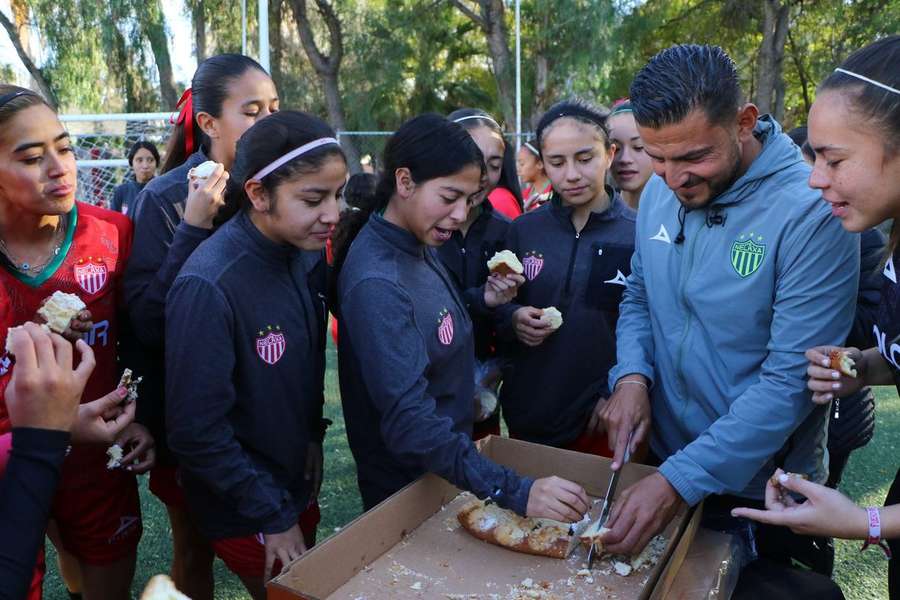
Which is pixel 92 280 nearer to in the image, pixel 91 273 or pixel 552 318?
pixel 91 273

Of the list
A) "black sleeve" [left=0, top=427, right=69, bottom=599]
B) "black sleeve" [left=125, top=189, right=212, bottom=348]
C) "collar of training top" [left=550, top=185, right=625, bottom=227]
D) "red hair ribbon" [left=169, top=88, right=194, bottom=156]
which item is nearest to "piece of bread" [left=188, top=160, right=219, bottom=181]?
"black sleeve" [left=125, top=189, right=212, bottom=348]

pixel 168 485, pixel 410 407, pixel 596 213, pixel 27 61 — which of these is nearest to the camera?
pixel 410 407

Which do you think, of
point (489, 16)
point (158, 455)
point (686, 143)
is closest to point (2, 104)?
point (158, 455)

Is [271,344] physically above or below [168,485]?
above

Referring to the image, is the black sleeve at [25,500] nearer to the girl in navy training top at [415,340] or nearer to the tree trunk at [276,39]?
the girl in navy training top at [415,340]

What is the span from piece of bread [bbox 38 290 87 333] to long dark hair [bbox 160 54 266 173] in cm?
126

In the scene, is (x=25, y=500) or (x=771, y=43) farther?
(x=771, y=43)

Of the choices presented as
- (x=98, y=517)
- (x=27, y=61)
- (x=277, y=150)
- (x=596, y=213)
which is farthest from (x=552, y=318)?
(x=27, y=61)

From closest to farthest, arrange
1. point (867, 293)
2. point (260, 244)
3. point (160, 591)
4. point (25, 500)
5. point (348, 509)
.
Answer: point (160, 591)
point (25, 500)
point (260, 244)
point (867, 293)
point (348, 509)

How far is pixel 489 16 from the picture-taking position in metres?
21.5

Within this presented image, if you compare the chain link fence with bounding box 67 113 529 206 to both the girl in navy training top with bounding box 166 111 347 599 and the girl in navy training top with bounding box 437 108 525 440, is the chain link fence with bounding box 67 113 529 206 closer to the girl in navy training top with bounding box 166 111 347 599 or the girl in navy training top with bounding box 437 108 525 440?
the girl in navy training top with bounding box 437 108 525 440

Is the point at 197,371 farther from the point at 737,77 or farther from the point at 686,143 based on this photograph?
the point at 737,77

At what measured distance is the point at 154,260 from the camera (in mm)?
2584

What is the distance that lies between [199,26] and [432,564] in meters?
22.3
